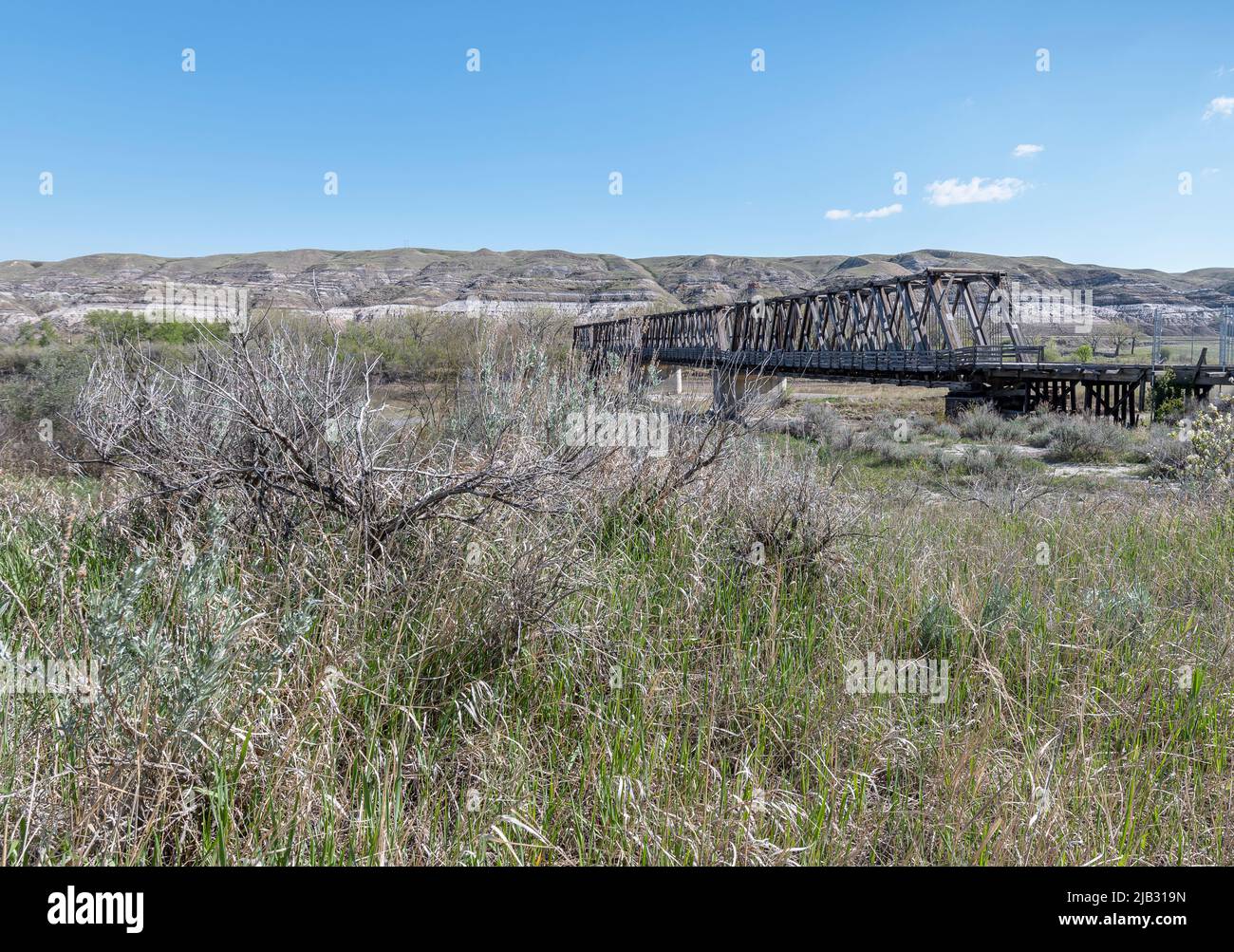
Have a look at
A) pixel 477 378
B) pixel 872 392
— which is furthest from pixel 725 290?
pixel 477 378

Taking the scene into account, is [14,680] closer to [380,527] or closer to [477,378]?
[380,527]

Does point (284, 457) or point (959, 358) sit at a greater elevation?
point (959, 358)

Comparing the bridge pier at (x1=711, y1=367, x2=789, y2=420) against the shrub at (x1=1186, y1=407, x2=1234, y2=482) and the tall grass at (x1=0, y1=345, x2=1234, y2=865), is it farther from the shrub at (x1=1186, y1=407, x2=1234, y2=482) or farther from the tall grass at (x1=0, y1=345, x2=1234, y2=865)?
the shrub at (x1=1186, y1=407, x2=1234, y2=482)

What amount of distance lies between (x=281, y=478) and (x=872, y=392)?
41863 millimetres

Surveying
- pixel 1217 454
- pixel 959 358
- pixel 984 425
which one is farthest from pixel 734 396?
pixel 959 358

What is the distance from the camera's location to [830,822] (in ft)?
6.91
